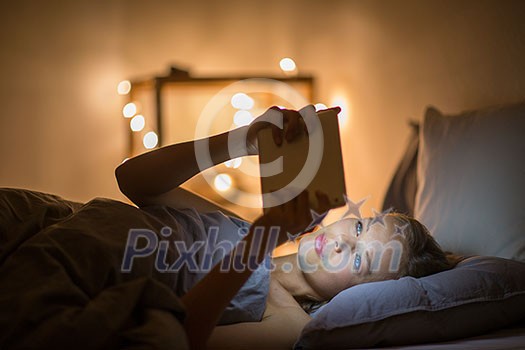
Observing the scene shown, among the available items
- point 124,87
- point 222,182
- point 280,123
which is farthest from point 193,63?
point 280,123

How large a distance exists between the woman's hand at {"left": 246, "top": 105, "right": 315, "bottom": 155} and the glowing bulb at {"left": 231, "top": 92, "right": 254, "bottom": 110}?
2.00m

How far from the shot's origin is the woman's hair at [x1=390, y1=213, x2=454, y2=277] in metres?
1.29

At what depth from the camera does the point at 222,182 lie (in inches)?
125

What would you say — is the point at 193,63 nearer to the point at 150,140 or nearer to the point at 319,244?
the point at 150,140

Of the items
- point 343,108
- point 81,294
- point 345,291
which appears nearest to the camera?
point 81,294

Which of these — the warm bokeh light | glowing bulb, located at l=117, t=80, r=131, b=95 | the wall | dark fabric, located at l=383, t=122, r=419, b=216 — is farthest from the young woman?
glowing bulb, located at l=117, t=80, r=131, b=95

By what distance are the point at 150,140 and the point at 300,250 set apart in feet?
6.53

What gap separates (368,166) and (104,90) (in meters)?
1.54

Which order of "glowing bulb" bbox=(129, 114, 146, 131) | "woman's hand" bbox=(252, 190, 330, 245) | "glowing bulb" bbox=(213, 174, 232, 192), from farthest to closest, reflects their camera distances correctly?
"glowing bulb" bbox=(129, 114, 146, 131), "glowing bulb" bbox=(213, 174, 232, 192), "woman's hand" bbox=(252, 190, 330, 245)

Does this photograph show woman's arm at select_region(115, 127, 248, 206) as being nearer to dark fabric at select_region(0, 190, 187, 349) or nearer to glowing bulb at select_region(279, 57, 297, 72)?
dark fabric at select_region(0, 190, 187, 349)

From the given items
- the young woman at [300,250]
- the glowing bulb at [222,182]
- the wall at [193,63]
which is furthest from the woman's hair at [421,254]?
the glowing bulb at [222,182]

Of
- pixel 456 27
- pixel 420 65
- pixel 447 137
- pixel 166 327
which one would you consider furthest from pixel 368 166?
pixel 166 327

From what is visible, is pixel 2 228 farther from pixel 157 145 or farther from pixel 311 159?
pixel 157 145

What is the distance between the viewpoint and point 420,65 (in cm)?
229
